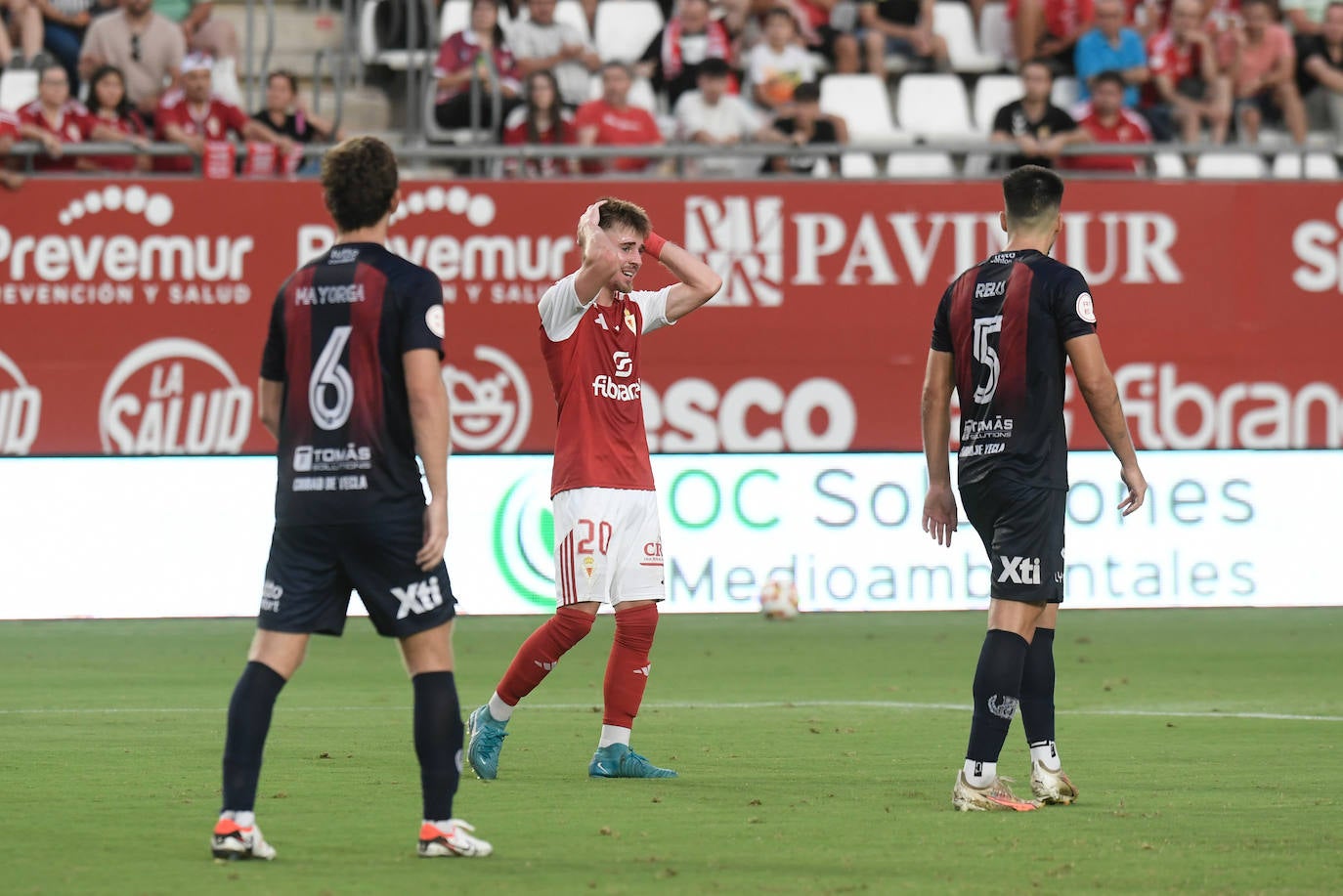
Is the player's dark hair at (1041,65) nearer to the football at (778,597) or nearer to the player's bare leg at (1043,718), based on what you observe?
the football at (778,597)

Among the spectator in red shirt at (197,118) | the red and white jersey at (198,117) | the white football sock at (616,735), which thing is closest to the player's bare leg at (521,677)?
the white football sock at (616,735)

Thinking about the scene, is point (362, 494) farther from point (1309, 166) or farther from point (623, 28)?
point (1309, 166)

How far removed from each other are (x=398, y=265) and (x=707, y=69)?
44.0 feet

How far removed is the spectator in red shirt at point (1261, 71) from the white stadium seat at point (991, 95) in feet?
6.89

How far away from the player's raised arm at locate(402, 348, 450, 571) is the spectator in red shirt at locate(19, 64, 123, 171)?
41.5ft

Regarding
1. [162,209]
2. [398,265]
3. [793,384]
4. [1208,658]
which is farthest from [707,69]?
[398,265]

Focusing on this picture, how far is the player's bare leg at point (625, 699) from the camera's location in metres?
8.05

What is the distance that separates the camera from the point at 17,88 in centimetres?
1862

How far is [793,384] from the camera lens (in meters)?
18.2

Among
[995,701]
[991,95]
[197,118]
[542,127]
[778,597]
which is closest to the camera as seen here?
[995,701]

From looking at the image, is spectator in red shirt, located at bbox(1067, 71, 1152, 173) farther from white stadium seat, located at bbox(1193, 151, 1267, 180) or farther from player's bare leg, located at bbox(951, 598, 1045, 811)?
player's bare leg, located at bbox(951, 598, 1045, 811)

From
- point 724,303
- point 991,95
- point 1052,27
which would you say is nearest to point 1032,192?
point 724,303

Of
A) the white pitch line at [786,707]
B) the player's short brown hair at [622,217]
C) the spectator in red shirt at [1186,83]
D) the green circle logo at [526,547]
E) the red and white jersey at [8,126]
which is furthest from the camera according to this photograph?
the spectator in red shirt at [1186,83]

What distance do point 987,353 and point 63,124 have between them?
12506 millimetres
